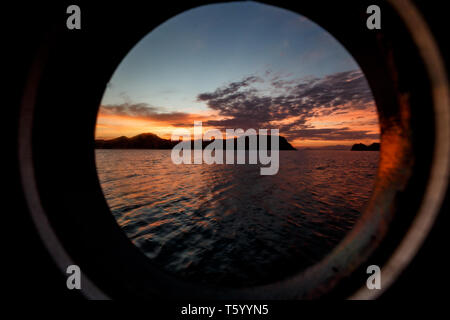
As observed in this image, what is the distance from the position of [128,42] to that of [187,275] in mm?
5378

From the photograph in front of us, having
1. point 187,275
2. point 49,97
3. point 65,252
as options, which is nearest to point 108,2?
point 49,97

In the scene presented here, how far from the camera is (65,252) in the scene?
5.98 ft

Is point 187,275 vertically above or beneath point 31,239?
beneath

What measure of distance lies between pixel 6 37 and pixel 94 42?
843mm

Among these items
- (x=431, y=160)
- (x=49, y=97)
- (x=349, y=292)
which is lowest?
(x=349, y=292)

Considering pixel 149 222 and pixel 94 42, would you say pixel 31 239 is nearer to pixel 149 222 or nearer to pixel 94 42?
pixel 94 42

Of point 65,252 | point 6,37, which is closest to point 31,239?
point 65,252

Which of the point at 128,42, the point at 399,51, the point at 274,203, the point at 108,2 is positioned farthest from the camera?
the point at 274,203

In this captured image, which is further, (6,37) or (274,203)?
(274,203)

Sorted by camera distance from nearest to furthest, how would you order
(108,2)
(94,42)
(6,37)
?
1. (6,37)
2. (108,2)
3. (94,42)

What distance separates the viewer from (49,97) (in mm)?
1955

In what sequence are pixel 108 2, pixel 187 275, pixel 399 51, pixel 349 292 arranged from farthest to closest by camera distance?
pixel 187 275, pixel 108 2, pixel 349 292, pixel 399 51

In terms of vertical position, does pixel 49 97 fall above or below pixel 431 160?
above

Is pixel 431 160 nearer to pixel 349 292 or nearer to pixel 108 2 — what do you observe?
pixel 349 292
